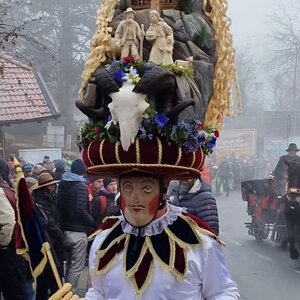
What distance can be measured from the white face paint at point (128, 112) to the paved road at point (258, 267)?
6.37 metres

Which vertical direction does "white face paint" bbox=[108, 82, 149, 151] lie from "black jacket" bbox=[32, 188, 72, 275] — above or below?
above

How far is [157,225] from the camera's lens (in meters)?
4.07

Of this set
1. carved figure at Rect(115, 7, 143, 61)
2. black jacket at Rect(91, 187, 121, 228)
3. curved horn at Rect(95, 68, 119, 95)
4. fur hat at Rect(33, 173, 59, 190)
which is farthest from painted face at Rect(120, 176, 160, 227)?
black jacket at Rect(91, 187, 121, 228)

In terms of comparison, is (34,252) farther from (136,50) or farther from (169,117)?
(136,50)

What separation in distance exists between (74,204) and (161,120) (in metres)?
5.16

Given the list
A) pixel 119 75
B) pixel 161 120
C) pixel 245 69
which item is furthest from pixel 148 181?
pixel 245 69

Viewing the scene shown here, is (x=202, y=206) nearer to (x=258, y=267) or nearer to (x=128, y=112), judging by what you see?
(x=128, y=112)

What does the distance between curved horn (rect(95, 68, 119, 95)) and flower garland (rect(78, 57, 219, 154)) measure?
0.13ft

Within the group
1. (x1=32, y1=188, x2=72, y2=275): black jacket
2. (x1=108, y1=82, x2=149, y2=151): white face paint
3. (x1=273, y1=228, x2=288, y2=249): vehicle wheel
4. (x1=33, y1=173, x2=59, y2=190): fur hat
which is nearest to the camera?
(x1=108, y1=82, x2=149, y2=151): white face paint

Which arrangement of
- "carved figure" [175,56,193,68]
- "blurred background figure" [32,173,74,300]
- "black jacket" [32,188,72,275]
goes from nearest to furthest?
"carved figure" [175,56,193,68]
"blurred background figure" [32,173,74,300]
"black jacket" [32,188,72,275]

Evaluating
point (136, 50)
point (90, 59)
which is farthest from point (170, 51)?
point (90, 59)

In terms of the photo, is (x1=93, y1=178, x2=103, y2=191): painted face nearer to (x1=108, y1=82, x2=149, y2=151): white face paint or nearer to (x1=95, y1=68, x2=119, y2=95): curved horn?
(x1=95, y1=68, x2=119, y2=95): curved horn

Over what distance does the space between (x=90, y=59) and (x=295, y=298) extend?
17.0 feet

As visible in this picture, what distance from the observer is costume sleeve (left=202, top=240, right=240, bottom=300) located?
392 centimetres
